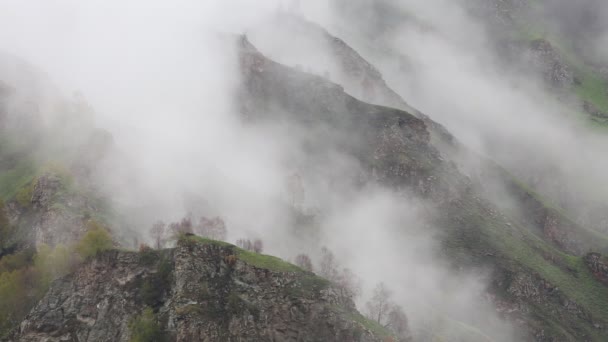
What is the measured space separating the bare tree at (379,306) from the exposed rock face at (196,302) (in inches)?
1106

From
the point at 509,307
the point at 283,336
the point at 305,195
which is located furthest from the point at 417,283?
the point at 283,336

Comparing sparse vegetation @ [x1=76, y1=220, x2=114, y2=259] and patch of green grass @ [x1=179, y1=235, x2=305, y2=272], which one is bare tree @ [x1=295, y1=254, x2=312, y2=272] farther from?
sparse vegetation @ [x1=76, y1=220, x2=114, y2=259]

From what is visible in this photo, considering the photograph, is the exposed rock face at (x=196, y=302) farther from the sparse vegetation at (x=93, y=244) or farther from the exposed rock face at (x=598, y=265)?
the exposed rock face at (x=598, y=265)

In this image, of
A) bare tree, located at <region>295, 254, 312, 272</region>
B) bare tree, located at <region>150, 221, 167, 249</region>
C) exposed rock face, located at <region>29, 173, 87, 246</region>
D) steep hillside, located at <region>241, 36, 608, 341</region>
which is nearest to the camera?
exposed rock face, located at <region>29, 173, 87, 246</region>

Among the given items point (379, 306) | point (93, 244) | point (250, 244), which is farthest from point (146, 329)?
point (379, 306)

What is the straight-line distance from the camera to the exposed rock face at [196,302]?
308 ft

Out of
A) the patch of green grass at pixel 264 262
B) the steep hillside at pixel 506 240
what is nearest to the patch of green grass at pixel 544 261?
the steep hillside at pixel 506 240

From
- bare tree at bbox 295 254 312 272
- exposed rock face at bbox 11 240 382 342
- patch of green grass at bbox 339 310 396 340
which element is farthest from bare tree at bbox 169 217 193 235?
patch of green grass at bbox 339 310 396 340

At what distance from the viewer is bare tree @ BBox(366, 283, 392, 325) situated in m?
129

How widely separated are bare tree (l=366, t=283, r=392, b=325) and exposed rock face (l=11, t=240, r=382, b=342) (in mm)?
28083

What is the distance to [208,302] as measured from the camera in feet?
314

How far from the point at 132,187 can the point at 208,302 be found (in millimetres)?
65805

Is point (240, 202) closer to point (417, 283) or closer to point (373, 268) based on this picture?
point (373, 268)

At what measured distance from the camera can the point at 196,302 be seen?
94875mm
